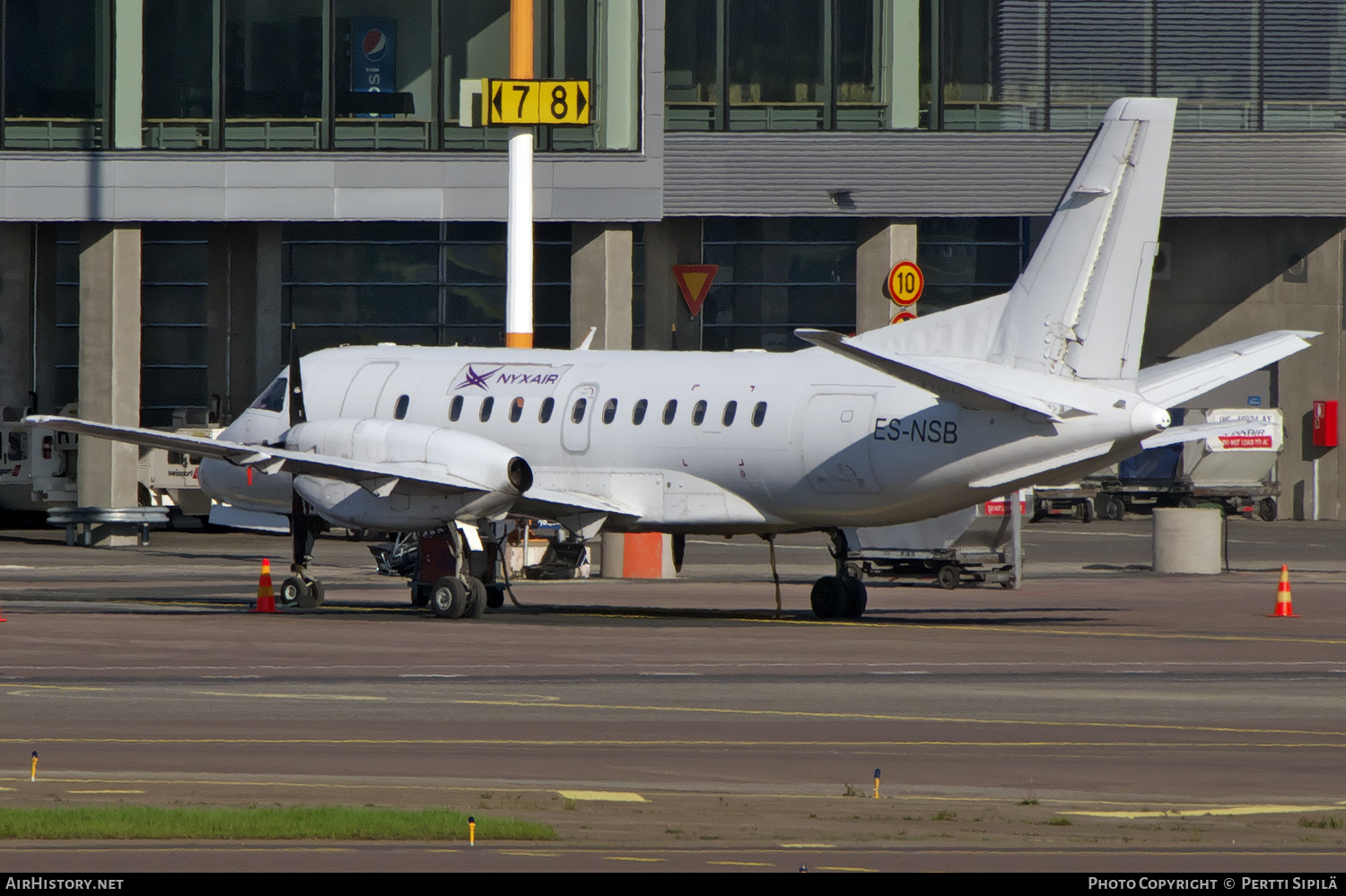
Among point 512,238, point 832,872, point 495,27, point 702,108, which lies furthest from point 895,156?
point 832,872

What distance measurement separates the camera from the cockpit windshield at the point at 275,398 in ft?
95.0

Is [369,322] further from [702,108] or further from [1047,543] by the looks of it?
[1047,543]

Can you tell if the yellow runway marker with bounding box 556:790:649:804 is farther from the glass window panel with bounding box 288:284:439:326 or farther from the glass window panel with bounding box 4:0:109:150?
the glass window panel with bounding box 288:284:439:326

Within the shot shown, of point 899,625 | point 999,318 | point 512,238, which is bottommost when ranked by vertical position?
point 899,625

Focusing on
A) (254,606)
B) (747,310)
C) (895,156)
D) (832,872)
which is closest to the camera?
(832,872)

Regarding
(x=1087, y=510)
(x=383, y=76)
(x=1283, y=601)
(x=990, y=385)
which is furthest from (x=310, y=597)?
(x=1087, y=510)

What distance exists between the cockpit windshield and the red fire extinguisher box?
110 ft

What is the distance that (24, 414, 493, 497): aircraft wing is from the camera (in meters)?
25.1

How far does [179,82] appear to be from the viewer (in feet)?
145

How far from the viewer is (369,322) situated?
62281mm

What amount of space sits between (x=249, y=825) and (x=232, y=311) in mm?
45765

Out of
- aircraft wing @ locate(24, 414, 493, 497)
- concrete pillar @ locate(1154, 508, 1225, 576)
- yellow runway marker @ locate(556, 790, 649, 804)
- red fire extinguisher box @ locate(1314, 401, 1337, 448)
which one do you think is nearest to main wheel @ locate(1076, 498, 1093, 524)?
red fire extinguisher box @ locate(1314, 401, 1337, 448)

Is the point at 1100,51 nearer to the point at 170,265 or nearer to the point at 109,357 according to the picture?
the point at 109,357

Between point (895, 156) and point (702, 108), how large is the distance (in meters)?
5.08
